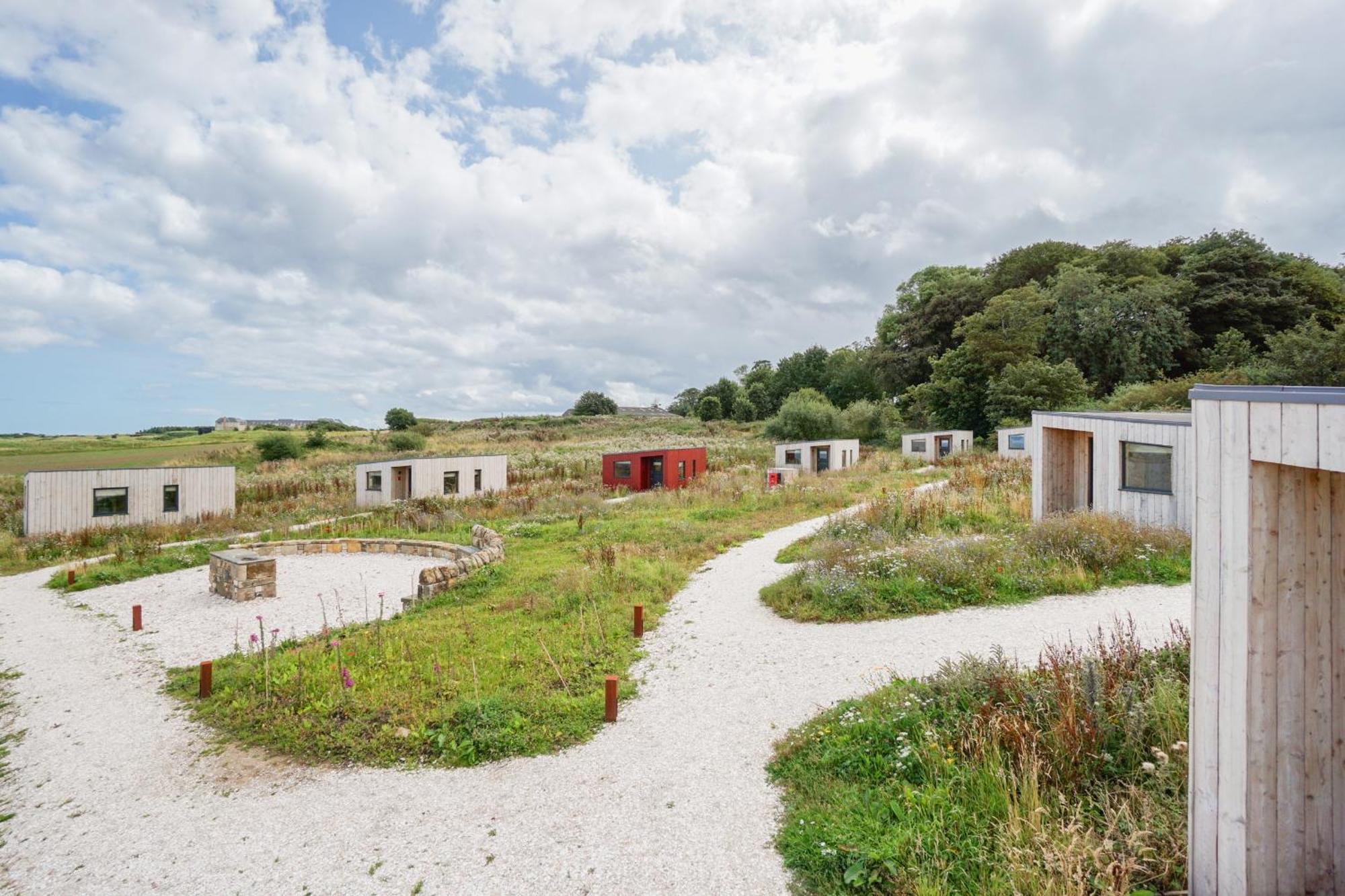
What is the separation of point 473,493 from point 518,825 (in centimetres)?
2276

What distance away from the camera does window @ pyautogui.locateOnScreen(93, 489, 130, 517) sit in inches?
747

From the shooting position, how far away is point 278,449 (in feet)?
150

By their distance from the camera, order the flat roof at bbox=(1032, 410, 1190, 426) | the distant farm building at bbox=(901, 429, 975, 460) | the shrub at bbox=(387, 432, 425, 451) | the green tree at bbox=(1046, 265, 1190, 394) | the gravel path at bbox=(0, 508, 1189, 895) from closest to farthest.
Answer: the gravel path at bbox=(0, 508, 1189, 895), the flat roof at bbox=(1032, 410, 1190, 426), the distant farm building at bbox=(901, 429, 975, 460), the green tree at bbox=(1046, 265, 1190, 394), the shrub at bbox=(387, 432, 425, 451)

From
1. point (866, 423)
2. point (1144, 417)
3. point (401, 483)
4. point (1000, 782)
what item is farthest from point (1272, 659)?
point (866, 423)

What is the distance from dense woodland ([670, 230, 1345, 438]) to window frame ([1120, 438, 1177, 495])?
2204 cm

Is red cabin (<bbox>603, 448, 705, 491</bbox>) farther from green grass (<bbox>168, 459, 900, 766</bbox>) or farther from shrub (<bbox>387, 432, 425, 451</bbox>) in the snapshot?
shrub (<bbox>387, 432, 425, 451</bbox>)

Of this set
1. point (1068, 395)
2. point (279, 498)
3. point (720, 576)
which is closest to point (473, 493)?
point (279, 498)

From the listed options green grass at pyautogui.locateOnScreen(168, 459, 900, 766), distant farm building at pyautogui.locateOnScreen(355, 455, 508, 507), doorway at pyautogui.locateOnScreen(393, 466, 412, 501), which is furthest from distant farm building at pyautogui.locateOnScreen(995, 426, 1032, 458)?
doorway at pyautogui.locateOnScreen(393, 466, 412, 501)

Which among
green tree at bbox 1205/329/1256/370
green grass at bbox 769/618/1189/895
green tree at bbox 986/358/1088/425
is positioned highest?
green tree at bbox 1205/329/1256/370

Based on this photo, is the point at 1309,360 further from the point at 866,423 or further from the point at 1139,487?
the point at 866,423

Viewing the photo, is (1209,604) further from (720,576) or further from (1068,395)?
(1068,395)

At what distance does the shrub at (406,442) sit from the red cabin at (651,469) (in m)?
28.3

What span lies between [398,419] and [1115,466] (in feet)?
237

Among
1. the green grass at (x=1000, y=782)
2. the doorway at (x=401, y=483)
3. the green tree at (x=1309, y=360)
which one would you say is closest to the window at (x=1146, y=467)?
the green grass at (x=1000, y=782)
